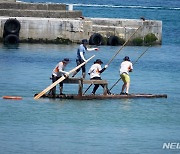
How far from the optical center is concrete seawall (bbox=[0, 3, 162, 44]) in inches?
2450

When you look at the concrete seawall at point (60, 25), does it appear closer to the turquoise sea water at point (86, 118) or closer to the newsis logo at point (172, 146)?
the turquoise sea water at point (86, 118)

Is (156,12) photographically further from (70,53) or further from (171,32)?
(70,53)

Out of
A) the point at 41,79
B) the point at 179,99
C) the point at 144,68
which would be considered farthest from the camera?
the point at 144,68

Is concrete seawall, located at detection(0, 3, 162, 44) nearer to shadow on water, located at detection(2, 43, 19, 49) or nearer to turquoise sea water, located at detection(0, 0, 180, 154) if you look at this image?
shadow on water, located at detection(2, 43, 19, 49)

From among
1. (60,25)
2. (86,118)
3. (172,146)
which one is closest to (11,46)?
(60,25)

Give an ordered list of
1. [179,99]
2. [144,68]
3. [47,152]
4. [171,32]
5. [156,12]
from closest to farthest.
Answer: [47,152] < [179,99] < [144,68] < [171,32] < [156,12]

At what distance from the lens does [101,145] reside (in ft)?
103

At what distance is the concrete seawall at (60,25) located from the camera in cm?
6222

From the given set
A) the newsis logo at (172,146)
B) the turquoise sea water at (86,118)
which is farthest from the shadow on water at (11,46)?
the newsis logo at (172,146)

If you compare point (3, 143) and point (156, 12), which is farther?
point (156, 12)

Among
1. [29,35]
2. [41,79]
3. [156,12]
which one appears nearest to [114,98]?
[41,79]

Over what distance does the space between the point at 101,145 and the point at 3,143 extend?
8.30 feet

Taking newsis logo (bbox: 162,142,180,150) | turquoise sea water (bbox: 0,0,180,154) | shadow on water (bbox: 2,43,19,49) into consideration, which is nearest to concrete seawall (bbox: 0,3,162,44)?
shadow on water (bbox: 2,43,19,49)

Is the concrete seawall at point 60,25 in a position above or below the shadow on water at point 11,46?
above
